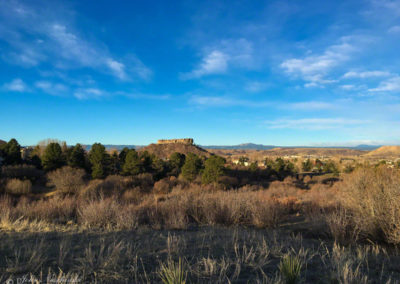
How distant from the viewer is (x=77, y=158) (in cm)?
3142

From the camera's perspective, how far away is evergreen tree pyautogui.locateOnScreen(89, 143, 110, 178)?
29.0 metres

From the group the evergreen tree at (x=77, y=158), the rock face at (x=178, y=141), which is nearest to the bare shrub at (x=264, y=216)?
the evergreen tree at (x=77, y=158)

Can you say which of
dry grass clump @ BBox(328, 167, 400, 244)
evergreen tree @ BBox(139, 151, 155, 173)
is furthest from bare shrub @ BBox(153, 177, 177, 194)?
dry grass clump @ BBox(328, 167, 400, 244)

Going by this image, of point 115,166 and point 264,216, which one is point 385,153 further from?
point 264,216

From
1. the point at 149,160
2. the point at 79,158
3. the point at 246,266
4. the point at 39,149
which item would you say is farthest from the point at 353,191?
the point at 39,149

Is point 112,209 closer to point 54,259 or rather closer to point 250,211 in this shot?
point 54,259

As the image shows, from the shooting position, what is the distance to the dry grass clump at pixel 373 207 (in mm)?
6332

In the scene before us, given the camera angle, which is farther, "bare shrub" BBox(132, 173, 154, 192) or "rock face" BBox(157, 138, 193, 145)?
"rock face" BBox(157, 138, 193, 145)

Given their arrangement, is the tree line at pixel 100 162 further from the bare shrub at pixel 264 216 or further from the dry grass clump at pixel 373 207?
the dry grass clump at pixel 373 207

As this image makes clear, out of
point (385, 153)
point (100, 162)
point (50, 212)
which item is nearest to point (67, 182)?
point (100, 162)

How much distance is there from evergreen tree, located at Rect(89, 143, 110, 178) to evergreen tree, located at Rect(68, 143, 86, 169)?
7.25 ft

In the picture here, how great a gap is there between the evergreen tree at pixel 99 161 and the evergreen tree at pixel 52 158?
4641 millimetres

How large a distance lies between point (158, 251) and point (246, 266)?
71.1 inches

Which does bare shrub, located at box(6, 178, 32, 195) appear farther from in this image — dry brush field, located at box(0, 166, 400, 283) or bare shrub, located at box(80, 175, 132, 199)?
dry brush field, located at box(0, 166, 400, 283)
